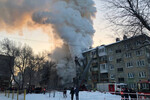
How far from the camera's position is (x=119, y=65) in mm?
41406

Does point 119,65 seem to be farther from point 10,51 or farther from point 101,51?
point 10,51

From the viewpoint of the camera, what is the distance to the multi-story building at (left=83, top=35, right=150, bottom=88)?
34938 mm

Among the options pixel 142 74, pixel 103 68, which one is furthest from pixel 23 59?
pixel 142 74

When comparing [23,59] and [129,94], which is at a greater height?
[23,59]

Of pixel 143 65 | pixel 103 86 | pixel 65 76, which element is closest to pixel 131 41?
pixel 103 86

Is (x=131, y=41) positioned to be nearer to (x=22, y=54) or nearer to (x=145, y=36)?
(x=145, y=36)

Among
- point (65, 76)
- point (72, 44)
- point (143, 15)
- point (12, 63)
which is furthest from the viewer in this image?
point (65, 76)

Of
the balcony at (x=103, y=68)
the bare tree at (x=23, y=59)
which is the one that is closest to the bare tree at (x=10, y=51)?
the bare tree at (x=23, y=59)

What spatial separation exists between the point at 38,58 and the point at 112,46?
24.2 meters

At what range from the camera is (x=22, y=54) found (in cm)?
3941

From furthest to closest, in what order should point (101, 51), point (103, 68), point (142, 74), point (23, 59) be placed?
point (101, 51) < point (103, 68) < point (23, 59) < point (142, 74)

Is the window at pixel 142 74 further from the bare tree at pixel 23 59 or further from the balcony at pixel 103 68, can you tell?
the bare tree at pixel 23 59

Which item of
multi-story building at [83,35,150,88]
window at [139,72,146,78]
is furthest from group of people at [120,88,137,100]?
window at [139,72,146,78]

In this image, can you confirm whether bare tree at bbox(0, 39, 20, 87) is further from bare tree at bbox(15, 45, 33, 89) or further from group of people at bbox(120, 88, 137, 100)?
group of people at bbox(120, 88, 137, 100)
